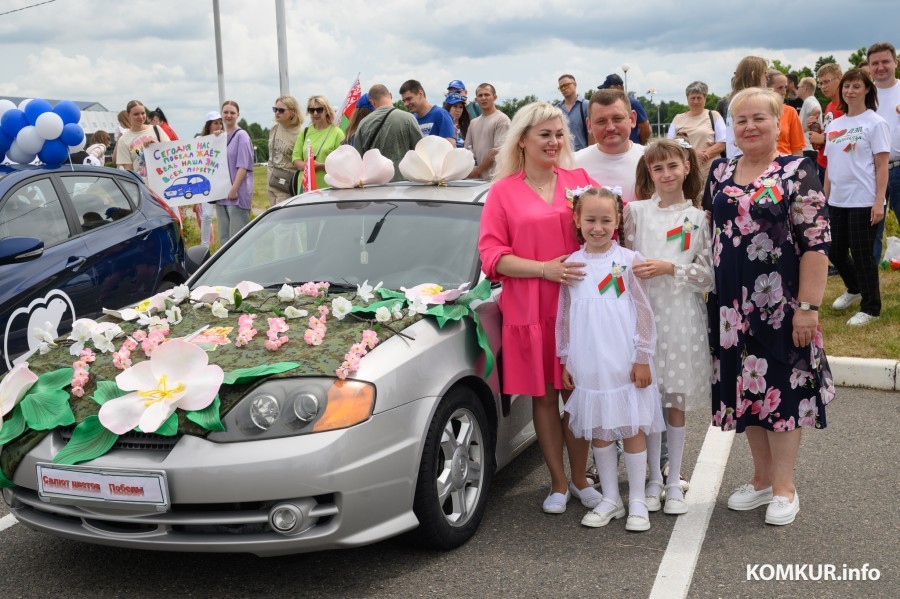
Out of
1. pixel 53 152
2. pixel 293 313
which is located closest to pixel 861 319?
pixel 293 313

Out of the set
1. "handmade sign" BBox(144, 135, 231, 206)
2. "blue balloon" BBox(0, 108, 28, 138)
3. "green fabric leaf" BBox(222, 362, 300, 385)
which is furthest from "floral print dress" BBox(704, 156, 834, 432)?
"handmade sign" BBox(144, 135, 231, 206)

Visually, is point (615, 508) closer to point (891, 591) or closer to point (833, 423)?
point (891, 591)

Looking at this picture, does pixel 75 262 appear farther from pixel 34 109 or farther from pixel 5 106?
pixel 5 106

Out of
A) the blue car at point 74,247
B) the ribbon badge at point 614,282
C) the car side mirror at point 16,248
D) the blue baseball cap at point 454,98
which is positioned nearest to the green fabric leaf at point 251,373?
the ribbon badge at point 614,282

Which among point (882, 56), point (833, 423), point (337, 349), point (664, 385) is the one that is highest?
point (882, 56)

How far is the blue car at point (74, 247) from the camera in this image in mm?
5211

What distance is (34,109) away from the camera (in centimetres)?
615

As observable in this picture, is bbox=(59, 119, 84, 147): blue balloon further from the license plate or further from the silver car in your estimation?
the license plate

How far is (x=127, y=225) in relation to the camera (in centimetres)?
639

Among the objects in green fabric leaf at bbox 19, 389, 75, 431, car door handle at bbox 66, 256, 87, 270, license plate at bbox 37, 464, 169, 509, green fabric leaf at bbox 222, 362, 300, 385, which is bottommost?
license plate at bbox 37, 464, 169, 509

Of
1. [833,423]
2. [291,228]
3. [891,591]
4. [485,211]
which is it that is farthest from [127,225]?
[891,591]

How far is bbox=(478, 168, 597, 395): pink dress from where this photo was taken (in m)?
3.94

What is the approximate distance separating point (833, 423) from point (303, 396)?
11.6ft

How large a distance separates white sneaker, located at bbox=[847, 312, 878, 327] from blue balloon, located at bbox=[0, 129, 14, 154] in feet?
20.8
